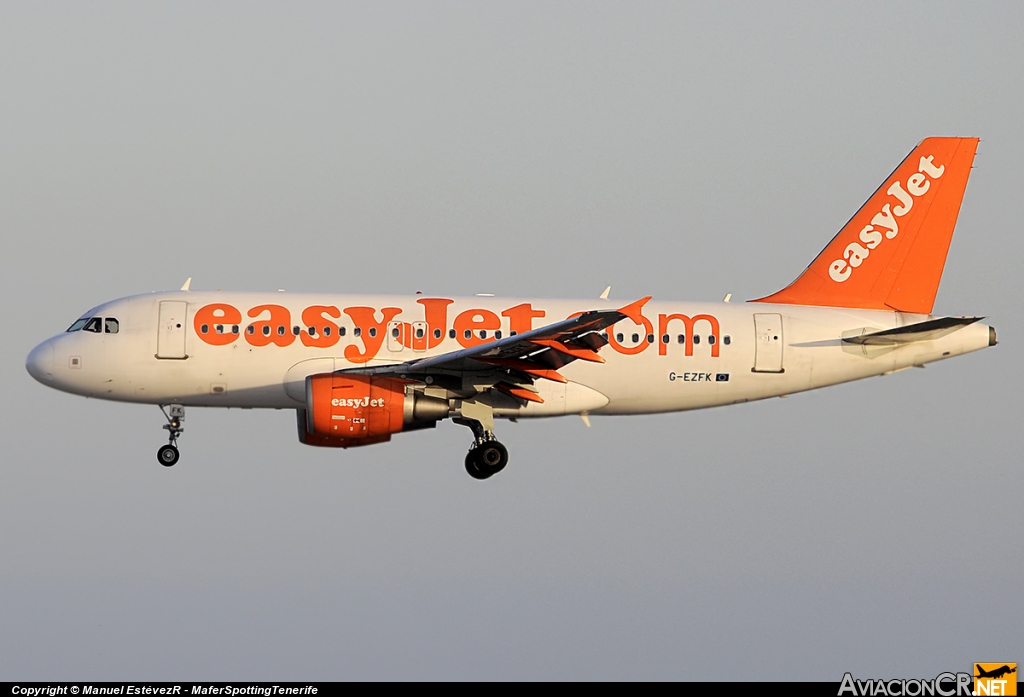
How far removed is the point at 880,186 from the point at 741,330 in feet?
21.5

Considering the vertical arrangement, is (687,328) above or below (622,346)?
above

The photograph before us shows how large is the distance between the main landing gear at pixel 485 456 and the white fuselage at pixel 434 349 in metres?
0.82

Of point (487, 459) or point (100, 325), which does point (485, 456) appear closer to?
point (487, 459)

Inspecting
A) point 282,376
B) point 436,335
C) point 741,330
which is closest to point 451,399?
point 436,335

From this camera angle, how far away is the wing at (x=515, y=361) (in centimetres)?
3572

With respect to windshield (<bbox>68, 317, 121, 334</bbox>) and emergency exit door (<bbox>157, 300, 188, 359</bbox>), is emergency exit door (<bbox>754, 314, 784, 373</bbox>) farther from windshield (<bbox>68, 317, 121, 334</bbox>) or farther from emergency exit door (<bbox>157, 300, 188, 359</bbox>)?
windshield (<bbox>68, 317, 121, 334</bbox>)

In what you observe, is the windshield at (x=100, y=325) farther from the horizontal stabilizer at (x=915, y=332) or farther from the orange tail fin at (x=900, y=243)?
the horizontal stabilizer at (x=915, y=332)

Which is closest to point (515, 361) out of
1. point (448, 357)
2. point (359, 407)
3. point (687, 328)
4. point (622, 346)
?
point (448, 357)

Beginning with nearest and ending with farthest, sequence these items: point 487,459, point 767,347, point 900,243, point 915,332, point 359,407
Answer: point 359,407, point 487,459, point 915,332, point 767,347, point 900,243

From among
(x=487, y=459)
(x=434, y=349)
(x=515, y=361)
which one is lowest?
(x=487, y=459)

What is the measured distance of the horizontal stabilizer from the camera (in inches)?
1560

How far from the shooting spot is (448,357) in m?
36.9

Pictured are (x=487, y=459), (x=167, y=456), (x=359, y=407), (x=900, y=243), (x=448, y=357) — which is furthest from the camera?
(x=900, y=243)

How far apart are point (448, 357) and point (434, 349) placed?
8.05 feet
